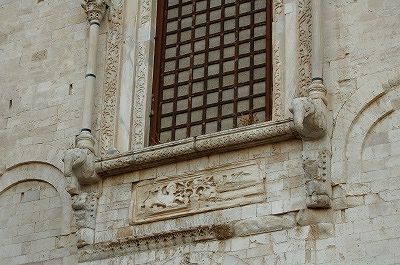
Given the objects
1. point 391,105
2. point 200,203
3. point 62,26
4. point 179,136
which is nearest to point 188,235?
point 200,203

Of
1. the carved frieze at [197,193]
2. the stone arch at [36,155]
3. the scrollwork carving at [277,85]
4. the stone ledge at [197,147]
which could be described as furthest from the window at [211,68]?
the stone arch at [36,155]

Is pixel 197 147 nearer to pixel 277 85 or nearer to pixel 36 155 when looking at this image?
pixel 277 85

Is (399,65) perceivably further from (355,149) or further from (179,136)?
(179,136)

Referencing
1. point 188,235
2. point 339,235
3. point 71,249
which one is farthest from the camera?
point 71,249

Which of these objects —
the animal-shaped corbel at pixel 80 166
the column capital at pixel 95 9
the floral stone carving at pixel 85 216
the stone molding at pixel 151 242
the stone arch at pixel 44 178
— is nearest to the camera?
the stone molding at pixel 151 242

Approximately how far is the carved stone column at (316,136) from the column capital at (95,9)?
3542mm

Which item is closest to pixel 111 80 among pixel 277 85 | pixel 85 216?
pixel 85 216

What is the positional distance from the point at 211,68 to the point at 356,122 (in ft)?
8.00

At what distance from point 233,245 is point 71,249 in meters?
2.48

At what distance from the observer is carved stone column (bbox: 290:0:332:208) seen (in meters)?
13.3

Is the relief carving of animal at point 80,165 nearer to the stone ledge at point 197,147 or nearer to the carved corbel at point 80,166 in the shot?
the carved corbel at point 80,166

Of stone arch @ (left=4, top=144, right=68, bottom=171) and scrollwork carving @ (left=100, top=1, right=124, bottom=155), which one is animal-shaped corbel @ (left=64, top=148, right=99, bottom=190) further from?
stone arch @ (left=4, top=144, right=68, bottom=171)

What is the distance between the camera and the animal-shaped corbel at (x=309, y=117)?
1350cm

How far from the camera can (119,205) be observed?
14664 millimetres
